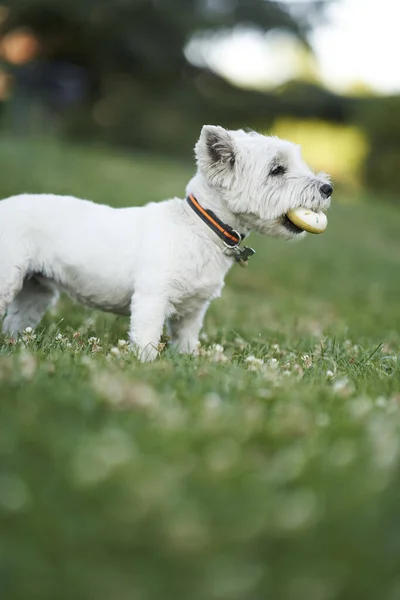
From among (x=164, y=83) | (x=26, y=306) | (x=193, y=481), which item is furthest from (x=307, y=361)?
(x=164, y=83)

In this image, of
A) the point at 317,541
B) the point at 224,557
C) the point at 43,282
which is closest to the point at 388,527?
the point at 317,541

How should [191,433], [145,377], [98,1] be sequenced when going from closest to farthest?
[191,433]
[145,377]
[98,1]

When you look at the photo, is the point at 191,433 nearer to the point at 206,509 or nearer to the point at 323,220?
the point at 206,509

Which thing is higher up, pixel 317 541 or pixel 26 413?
pixel 317 541

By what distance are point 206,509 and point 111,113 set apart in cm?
2990

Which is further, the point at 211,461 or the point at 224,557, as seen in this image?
the point at 211,461

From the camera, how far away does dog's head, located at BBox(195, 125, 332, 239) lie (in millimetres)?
4602

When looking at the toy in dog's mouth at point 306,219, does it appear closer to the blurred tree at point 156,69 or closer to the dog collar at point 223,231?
the dog collar at point 223,231

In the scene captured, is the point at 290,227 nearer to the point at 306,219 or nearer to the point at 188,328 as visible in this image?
the point at 306,219

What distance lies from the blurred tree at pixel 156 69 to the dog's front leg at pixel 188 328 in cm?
2575

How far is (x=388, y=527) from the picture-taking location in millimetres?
2146

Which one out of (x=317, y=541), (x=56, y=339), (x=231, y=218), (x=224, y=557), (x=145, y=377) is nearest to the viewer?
(x=224, y=557)

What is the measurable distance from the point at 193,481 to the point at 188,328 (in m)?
2.91

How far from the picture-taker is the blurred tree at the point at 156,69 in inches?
1117
